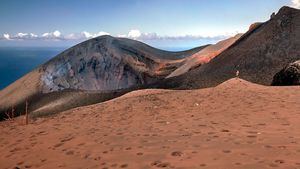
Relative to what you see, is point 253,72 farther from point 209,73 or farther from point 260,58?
point 209,73

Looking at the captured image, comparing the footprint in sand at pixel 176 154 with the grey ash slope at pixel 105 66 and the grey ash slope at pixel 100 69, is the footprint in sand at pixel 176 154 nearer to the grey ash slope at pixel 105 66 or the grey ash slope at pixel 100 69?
the grey ash slope at pixel 100 69

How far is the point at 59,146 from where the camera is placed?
10.9 m

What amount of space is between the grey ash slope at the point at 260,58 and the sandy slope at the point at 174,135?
52.6 ft

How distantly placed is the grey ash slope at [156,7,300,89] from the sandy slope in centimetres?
1603

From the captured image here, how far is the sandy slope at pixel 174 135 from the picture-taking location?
775cm

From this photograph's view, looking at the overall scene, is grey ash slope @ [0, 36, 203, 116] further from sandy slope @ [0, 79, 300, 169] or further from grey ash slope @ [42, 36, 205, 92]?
sandy slope @ [0, 79, 300, 169]

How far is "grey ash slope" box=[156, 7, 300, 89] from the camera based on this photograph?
109ft

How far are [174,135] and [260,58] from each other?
27.2 meters

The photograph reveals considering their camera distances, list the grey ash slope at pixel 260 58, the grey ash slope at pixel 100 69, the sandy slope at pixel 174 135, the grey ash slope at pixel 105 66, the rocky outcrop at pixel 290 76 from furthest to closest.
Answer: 1. the grey ash slope at pixel 105 66
2. the grey ash slope at pixel 100 69
3. the grey ash slope at pixel 260 58
4. the rocky outcrop at pixel 290 76
5. the sandy slope at pixel 174 135

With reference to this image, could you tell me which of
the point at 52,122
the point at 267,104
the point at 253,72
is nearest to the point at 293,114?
the point at 267,104

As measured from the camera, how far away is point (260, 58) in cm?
3516

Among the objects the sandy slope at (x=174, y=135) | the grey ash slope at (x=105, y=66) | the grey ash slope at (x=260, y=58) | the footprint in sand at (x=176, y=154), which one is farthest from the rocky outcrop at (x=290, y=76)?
the grey ash slope at (x=105, y=66)

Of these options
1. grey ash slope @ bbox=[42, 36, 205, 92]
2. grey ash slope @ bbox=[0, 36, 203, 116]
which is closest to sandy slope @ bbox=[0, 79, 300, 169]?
grey ash slope @ bbox=[0, 36, 203, 116]

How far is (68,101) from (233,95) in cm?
3280
